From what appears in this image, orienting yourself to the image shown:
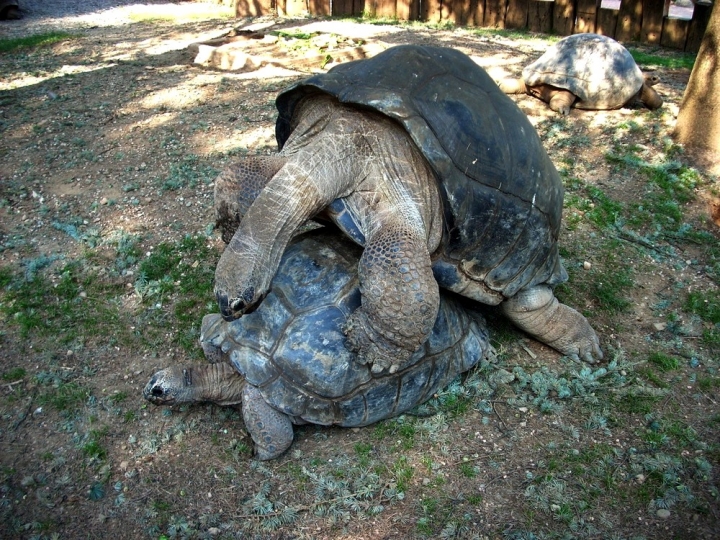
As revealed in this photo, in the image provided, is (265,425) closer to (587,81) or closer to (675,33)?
(587,81)

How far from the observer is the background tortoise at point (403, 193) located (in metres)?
2.84

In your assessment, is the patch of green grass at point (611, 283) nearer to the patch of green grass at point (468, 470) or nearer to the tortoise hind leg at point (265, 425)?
the patch of green grass at point (468, 470)

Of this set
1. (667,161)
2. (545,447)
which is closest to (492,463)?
(545,447)

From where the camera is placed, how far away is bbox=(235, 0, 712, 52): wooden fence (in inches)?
389

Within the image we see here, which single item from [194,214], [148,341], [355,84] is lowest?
[148,341]

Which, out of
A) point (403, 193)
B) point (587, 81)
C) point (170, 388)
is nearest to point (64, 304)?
point (170, 388)

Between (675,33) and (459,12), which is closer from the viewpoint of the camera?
(675,33)

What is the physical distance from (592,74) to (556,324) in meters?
4.35

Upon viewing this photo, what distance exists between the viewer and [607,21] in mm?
10383

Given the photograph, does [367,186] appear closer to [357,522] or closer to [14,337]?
[357,522]

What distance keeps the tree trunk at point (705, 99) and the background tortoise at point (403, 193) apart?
3138 mm

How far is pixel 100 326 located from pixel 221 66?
530 centimetres

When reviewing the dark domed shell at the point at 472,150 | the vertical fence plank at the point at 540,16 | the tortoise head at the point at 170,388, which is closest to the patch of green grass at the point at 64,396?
the tortoise head at the point at 170,388

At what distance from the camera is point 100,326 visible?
3.92 m
